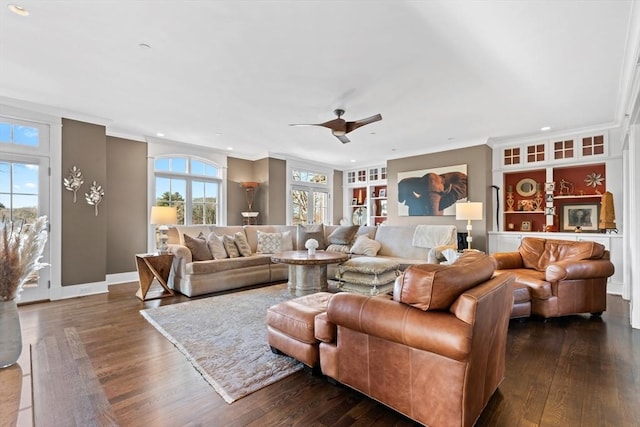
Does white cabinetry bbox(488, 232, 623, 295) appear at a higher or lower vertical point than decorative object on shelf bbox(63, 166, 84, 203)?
lower

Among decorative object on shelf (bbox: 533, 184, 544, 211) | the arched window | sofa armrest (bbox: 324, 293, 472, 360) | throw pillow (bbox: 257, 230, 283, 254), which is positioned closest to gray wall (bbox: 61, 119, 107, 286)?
the arched window

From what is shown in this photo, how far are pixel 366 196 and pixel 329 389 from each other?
6.74 meters

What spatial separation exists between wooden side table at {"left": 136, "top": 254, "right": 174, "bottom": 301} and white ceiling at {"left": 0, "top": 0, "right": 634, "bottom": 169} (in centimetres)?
207

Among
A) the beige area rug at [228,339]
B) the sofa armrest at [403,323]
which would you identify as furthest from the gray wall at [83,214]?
the sofa armrest at [403,323]

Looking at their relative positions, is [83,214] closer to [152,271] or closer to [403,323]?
[152,271]

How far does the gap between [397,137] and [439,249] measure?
2211 mm

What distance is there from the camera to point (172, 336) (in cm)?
283

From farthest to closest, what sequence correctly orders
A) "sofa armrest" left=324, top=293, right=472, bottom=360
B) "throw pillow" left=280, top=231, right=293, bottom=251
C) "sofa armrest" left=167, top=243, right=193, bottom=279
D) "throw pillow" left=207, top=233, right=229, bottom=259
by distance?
1. "throw pillow" left=280, top=231, right=293, bottom=251
2. "throw pillow" left=207, top=233, right=229, bottom=259
3. "sofa armrest" left=167, top=243, right=193, bottom=279
4. "sofa armrest" left=324, top=293, right=472, bottom=360

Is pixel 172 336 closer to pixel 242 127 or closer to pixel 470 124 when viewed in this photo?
pixel 242 127

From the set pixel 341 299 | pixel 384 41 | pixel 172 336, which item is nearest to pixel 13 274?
pixel 341 299

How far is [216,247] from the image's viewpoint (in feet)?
15.8

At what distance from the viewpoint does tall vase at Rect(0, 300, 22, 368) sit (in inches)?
49.6

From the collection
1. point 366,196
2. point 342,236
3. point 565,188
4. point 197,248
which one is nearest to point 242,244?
point 197,248

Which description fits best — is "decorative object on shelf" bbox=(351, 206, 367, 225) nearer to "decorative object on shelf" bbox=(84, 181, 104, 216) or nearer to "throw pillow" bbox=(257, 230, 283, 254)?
"throw pillow" bbox=(257, 230, 283, 254)
